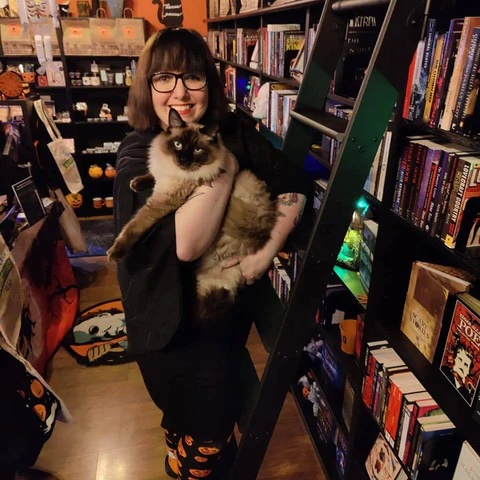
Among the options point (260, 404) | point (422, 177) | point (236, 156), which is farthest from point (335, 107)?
point (260, 404)

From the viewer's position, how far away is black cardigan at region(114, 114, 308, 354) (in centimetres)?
109

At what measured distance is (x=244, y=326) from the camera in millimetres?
1355

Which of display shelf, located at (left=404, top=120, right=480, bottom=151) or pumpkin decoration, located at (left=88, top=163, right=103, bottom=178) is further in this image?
pumpkin decoration, located at (left=88, top=163, right=103, bottom=178)

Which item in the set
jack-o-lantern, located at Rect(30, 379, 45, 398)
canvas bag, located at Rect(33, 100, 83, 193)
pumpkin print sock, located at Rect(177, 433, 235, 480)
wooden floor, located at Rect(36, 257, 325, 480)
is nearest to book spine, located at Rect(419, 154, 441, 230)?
pumpkin print sock, located at Rect(177, 433, 235, 480)

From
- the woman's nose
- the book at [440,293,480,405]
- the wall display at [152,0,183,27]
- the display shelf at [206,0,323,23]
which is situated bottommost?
the book at [440,293,480,405]

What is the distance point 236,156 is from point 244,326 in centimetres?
52

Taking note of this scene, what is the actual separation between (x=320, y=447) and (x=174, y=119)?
1498 millimetres

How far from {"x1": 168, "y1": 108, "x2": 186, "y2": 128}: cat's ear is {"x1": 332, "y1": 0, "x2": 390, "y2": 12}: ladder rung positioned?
1.58 feet

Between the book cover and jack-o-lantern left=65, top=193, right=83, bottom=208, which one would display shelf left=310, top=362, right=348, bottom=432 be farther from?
jack-o-lantern left=65, top=193, right=83, bottom=208

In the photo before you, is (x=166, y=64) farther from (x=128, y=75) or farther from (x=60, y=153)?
(x=128, y=75)

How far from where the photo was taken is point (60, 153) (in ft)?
8.83

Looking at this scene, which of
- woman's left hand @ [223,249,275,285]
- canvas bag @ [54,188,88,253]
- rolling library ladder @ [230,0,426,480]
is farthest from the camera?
canvas bag @ [54,188,88,253]

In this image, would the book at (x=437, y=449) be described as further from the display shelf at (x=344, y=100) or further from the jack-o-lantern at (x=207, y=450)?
the display shelf at (x=344, y=100)

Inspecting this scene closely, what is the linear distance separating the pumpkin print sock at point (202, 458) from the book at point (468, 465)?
0.68m
